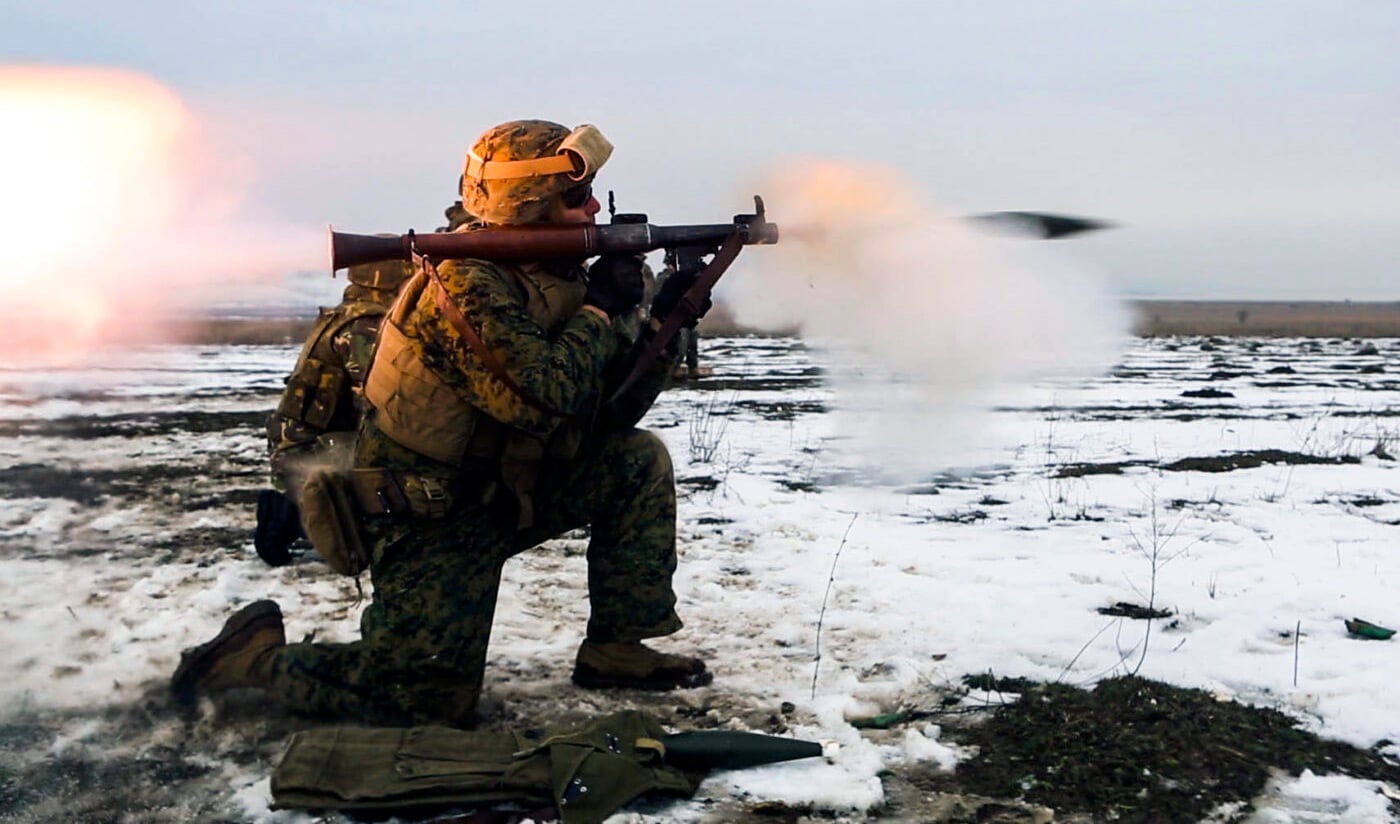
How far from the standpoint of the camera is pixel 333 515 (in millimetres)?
4012

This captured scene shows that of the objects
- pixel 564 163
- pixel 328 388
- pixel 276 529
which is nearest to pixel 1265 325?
pixel 276 529

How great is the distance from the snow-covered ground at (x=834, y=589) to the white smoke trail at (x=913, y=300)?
1.05 meters

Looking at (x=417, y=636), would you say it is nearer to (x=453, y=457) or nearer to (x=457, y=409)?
(x=453, y=457)

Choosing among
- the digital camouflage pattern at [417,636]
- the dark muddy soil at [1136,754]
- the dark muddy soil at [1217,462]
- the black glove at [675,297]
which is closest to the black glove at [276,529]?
the digital camouflage pattern at [417,636]

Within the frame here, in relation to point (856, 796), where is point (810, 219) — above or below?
above

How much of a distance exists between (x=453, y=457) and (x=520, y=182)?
96cm

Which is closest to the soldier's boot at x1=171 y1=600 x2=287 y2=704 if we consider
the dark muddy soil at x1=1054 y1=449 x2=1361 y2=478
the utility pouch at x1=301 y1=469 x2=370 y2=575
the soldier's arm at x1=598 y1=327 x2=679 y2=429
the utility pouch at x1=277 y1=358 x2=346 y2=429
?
the utility pouch at x1=301 y1=469 x2=370 y2=575

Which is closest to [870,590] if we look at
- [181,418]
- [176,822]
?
[176,822]

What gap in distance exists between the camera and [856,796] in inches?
132

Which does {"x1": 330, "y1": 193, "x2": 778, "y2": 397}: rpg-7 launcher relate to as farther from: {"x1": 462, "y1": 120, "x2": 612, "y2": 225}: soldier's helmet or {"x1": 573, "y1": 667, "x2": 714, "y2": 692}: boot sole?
{"x1": 573, "y1": 667, "x2": 714, "y2": 692}: boot sole

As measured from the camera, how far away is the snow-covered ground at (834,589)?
151 inches

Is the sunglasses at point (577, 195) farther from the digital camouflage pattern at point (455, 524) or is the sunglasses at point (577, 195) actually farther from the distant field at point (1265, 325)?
the distant field at point (1265, 325)

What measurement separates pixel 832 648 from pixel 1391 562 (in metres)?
3.16

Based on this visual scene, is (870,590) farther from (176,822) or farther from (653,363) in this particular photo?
(176,822)
